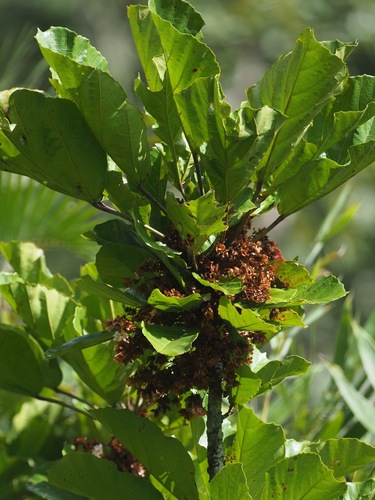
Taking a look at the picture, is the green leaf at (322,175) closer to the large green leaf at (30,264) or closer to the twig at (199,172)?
the twig at (199,172)

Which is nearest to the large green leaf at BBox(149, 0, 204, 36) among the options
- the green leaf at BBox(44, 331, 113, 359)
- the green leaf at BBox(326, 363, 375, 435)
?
the green leaf at BBox(44, 331, 113, 359)

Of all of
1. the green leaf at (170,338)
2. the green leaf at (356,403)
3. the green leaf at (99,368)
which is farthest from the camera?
the green leaf at (356,403)

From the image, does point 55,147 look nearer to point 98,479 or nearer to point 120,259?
point 120,259

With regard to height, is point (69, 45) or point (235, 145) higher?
point (69, 45)

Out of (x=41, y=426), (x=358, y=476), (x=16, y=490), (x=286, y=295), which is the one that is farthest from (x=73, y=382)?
(x=286, y=295)

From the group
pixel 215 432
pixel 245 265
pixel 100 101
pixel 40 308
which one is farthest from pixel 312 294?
pixel 40 308

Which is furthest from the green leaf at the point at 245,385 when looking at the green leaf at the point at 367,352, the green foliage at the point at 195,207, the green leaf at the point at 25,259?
the green leaf at the point at 367,352

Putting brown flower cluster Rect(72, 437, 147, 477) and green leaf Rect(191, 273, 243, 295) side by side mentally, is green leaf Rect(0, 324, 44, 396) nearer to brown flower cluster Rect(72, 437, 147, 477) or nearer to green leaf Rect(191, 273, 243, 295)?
brown flower cluster Rect(72, 437, 147, 477)
